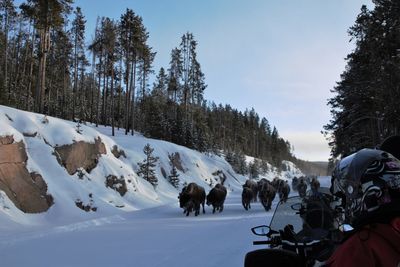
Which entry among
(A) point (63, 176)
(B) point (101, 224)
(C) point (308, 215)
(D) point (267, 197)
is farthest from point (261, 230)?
(D) point (267, 197)

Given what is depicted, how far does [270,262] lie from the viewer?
9.60 ft

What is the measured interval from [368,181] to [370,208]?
24 centimetres

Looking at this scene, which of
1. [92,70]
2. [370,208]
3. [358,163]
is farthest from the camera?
[92,70]

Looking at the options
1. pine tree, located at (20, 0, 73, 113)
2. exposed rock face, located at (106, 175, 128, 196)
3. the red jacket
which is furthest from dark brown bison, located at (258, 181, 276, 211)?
the red jacket

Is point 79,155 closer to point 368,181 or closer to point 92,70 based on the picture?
point 368,181

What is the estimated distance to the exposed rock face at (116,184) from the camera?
25547 mm

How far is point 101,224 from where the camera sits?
1786 cm

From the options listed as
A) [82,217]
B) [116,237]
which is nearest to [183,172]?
[82,217]

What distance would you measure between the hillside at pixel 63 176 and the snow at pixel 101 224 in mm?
56

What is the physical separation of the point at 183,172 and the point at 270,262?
40.0 m

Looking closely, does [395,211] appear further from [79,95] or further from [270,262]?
[79,95]

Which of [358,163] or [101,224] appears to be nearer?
[358,163]

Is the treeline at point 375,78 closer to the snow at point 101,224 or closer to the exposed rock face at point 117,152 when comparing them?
the snow at point 101,224

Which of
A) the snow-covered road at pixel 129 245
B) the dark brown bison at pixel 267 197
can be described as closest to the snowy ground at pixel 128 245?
the snow-covered road at pixel 129 245
